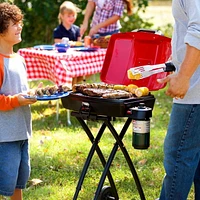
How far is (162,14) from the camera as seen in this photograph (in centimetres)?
2103

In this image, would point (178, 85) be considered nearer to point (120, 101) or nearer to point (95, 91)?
point (120, 101)

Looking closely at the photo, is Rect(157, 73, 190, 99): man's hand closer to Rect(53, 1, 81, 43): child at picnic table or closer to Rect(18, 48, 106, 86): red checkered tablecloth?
Rect(18, 48, 106, 86): red checkered tablecloth

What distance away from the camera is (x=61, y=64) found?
245 inches

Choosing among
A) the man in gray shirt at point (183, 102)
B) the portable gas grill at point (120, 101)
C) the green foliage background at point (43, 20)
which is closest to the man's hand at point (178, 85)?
the man in gray shirt at point (183, 102)

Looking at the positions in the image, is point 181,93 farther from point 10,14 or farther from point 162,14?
point 162,14

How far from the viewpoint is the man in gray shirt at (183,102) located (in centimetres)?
288

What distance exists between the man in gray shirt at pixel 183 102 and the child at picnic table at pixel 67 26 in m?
4.54

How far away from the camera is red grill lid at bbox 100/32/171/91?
4.27 meters

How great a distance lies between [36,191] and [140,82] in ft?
4.11

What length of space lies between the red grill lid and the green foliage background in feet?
25.7

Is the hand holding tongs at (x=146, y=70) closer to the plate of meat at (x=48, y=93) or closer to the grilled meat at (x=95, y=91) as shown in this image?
the grilled meat at (x=95, y=91)

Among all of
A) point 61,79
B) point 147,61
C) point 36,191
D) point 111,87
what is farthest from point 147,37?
point 61,79

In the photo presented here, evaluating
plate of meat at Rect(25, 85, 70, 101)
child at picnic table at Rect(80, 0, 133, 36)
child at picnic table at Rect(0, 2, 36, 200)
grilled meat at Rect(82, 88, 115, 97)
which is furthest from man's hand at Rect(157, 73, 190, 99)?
child at picnic table at Rect(80, 0, 133, 36)

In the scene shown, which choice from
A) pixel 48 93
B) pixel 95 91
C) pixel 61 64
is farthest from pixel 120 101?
pixel 61 64
